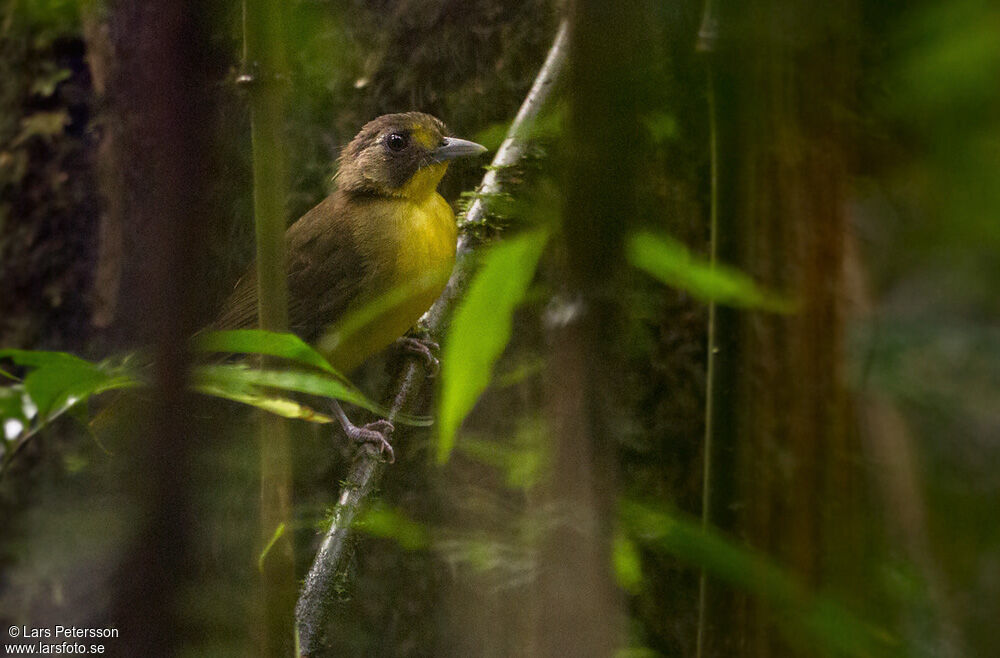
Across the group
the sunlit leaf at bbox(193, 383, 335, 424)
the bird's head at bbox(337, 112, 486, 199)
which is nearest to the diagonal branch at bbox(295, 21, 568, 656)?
the bird's head at bbox(337, 112, 486, 199)

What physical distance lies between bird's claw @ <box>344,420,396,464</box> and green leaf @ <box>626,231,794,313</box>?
0.79m

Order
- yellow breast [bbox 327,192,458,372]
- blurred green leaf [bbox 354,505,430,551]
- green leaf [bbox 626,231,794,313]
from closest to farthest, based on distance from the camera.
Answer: green leaf [bbox 626,231,794,313]
blurred green leaf [bbox 354,505,430,551]
yellow breast [bbox 327,192,458,372]

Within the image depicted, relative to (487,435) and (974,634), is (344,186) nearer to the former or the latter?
(487,435)

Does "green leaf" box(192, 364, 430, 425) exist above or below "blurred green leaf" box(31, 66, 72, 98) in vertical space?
below

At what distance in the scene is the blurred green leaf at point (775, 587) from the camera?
548mm

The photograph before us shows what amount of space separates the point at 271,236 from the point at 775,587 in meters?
0.41

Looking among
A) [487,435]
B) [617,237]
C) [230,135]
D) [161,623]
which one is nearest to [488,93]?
[487,435]

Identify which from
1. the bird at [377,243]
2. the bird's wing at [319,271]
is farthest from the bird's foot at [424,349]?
the bird's wing at [319,271]

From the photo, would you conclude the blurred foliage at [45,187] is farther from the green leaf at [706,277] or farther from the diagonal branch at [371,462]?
the green leaf at [706,277]

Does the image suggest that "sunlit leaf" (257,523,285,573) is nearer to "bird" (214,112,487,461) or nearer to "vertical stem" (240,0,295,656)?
"vertical stem" (240,0,295,656)

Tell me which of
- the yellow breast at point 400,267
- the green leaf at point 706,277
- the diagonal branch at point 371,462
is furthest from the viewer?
the yellow breast at point 400,267

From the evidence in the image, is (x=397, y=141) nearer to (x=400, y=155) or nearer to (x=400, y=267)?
(x=400, y=155)

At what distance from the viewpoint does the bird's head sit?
1320 millimetres

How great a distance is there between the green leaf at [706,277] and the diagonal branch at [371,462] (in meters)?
0.29
